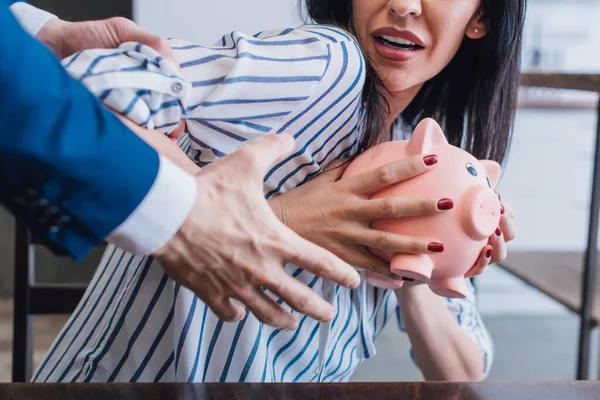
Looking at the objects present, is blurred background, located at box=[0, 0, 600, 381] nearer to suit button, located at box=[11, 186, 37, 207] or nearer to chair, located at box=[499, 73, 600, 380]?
chair, located at box=[499, 73, 600, 380]

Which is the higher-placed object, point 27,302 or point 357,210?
point 357,210

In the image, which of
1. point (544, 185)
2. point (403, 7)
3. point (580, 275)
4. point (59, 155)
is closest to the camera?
point (59, 155)

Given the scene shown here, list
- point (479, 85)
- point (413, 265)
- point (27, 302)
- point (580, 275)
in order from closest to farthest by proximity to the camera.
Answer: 1. point (413, 265)
2. point (479, 85)
3. point (27, 302)
4. point (580, 275)

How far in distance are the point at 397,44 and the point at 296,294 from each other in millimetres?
464

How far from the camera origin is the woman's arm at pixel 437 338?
1102 mm

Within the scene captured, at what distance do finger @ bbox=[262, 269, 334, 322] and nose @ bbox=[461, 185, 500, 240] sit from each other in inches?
6.7

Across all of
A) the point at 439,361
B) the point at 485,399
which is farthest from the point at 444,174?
the point at 439,361

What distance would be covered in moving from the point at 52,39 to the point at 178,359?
1.27 feet

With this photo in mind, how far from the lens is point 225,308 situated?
2.15ft

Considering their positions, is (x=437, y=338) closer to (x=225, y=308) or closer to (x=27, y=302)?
(x=225, y=308)

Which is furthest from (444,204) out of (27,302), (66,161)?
(27,302)

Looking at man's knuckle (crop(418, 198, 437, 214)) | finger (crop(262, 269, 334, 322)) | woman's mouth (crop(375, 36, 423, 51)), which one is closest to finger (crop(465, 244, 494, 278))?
man's knuckle (crop(418, 198, 437, 214))

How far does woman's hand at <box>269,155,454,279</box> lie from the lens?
714 millimetres

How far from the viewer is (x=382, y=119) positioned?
88 cm
